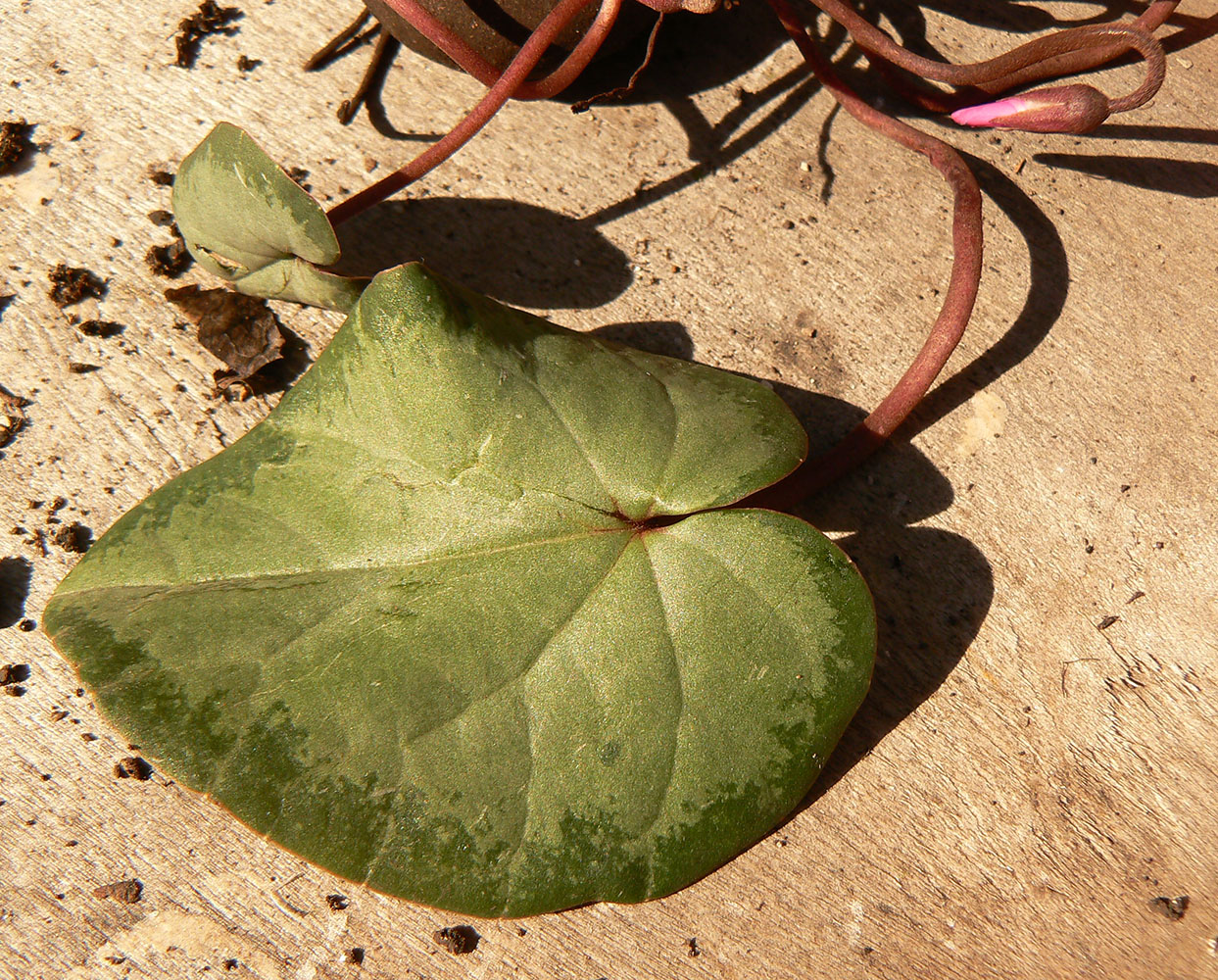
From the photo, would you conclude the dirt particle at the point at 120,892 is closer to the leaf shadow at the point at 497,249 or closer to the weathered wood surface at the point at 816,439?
the weathered wood surface at the point at 816,439

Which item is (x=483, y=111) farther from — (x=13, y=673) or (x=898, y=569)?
(x=13, y=673)

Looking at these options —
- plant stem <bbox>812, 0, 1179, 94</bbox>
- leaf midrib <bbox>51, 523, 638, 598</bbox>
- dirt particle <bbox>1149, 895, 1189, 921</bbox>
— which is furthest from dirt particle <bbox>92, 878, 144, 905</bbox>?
plant stem <bbox>812, 0, 1179, 94</bbox>

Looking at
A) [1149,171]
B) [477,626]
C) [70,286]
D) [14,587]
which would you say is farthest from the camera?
[1149,171]

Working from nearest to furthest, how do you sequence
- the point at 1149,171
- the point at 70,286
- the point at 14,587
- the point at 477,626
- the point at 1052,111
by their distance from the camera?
1. the point at 477,626
2. the point at 1052,111
3. the point at 14,587
4. the point at 70,286
5. the point at 1149,171

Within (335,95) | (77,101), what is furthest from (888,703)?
(77,101)

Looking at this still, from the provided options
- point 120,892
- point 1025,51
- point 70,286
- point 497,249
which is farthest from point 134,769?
point 1025,51

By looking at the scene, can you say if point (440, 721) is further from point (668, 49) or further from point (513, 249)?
point (668, 49)

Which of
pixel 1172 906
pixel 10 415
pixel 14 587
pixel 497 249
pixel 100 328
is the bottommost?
pixel 14 587
